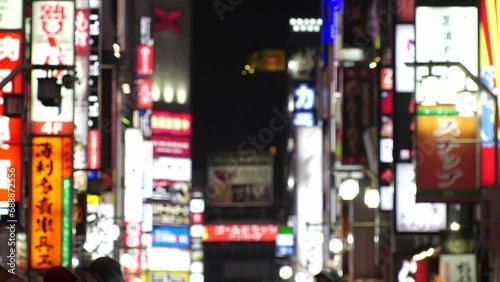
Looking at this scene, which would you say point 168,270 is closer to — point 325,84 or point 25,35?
point 325,84

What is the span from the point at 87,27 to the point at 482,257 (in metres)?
14.6

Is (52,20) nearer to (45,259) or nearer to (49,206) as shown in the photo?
(49,206)

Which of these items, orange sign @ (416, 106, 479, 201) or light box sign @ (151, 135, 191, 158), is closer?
orange sign @ (416, 106, 479, 201)

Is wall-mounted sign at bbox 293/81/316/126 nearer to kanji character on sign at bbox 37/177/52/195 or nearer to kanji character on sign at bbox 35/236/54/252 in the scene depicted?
kanji character on sign at bbox 37/177/52/195

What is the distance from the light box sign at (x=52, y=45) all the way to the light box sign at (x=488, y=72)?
737 centimetres

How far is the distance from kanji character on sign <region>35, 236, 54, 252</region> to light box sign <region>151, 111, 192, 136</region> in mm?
38794

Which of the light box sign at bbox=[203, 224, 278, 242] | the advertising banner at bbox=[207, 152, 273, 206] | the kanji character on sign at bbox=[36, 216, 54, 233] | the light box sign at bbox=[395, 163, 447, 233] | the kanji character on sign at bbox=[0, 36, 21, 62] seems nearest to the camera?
the kanji character on sign at bbox=[0, 36, 21, 62]

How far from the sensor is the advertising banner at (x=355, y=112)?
38.5 meters

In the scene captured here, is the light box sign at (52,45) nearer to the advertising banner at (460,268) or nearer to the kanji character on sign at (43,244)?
the kanji character on sign at (43,244)

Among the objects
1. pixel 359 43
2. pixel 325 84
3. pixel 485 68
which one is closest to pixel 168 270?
pixel 325 84

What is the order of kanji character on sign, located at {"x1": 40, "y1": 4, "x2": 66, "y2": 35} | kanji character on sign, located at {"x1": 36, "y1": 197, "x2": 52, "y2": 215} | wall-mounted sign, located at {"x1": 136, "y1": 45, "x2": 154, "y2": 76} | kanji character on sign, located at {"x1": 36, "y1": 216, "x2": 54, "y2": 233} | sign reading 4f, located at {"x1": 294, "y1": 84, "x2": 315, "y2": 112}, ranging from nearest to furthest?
kanji character on sign, located at {"x1": 36, "y1": 216, "x2": 54, "y2": 233}
kanji character on sign, located at {"x1": 36, "y1": 197, "x2": 52, "y2": 215}
kanji character on sign, located at {"x1": 40, "y1": 4, "x2": 66, "y2": 35}
wall-mounted sign, located at {"x1": 136, "y1": 45, "x2": 154, "y2": 76}
sign reading 4f, located at {"x1": 294, "y1": 84, "x2": 315, "y2": 112}

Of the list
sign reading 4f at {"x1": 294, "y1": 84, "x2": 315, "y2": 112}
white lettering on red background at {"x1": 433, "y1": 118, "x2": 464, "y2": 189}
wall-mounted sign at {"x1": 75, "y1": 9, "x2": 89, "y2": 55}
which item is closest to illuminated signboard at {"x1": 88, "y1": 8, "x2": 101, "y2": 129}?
wall-mounted sign at {"x1": 75, "y1": 9, "x2": 89, "y2": 55}

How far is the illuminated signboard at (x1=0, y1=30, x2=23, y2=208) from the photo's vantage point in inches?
910

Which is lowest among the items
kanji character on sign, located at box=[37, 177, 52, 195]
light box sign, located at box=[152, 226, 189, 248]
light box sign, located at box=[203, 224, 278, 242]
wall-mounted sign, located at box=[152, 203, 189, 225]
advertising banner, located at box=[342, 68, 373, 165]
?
light box sign, located at box=[203, 224, 278, 242]
